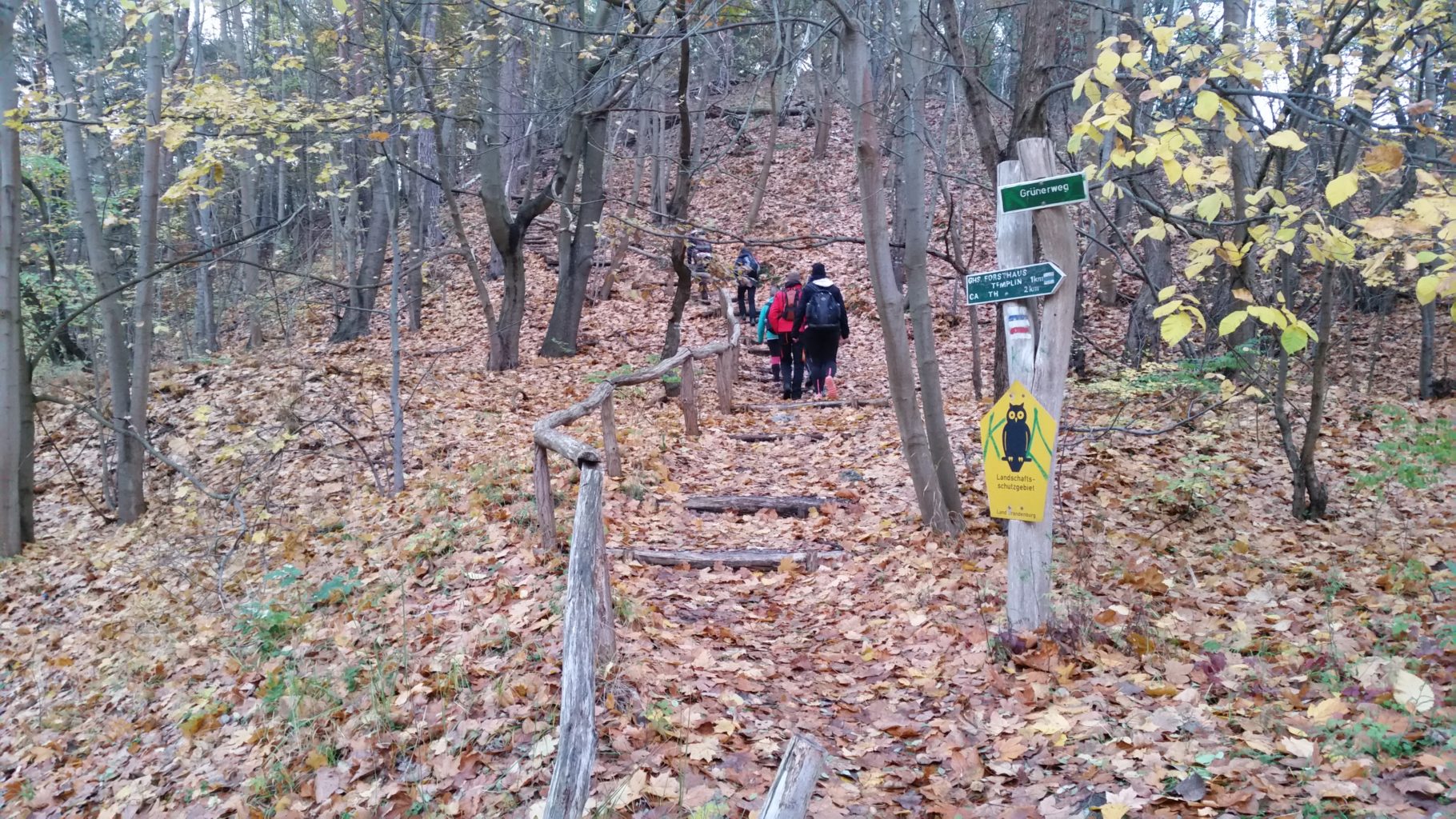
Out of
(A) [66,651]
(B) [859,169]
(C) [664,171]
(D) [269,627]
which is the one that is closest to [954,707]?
(B) [859,169]

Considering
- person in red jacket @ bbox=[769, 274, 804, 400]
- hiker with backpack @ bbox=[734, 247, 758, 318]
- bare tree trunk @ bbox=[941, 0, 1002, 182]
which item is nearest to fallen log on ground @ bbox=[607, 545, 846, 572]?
bare tree trunk @ bbox=[941, 0, 1002, 182]

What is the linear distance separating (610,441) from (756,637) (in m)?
3.42

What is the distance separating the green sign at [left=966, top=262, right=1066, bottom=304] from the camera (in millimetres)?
4812

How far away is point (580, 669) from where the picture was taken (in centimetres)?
320

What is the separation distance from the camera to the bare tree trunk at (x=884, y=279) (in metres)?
6.57

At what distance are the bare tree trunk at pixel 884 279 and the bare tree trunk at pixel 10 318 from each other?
835cm

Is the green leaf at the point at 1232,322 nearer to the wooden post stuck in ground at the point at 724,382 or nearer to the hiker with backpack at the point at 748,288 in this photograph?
the wooden post stuck in ground at the point at 724,382

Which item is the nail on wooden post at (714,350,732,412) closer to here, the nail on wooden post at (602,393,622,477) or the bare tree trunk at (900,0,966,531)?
the nail on wooden post at (602,393,622,477)

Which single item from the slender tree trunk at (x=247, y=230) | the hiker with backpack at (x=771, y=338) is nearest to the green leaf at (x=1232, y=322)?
the hiker with backpack at (x=771, y=338)

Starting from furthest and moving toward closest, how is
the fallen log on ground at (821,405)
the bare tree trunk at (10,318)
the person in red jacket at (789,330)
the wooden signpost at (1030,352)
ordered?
the person in red jacket at (789,330) < the fallen log on ground at (821,405) < the bare tree trunk at (10,318) < the wooden signpost at (1030,352)

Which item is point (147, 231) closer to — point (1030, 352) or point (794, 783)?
point (1030, 352)

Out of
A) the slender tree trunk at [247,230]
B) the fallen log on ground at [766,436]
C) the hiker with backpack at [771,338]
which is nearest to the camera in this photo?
the fallen log on ground at [766,436]

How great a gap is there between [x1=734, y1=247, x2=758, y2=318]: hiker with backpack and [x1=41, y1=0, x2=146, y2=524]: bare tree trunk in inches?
367

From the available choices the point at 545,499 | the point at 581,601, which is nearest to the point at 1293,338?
the point at 581,601
